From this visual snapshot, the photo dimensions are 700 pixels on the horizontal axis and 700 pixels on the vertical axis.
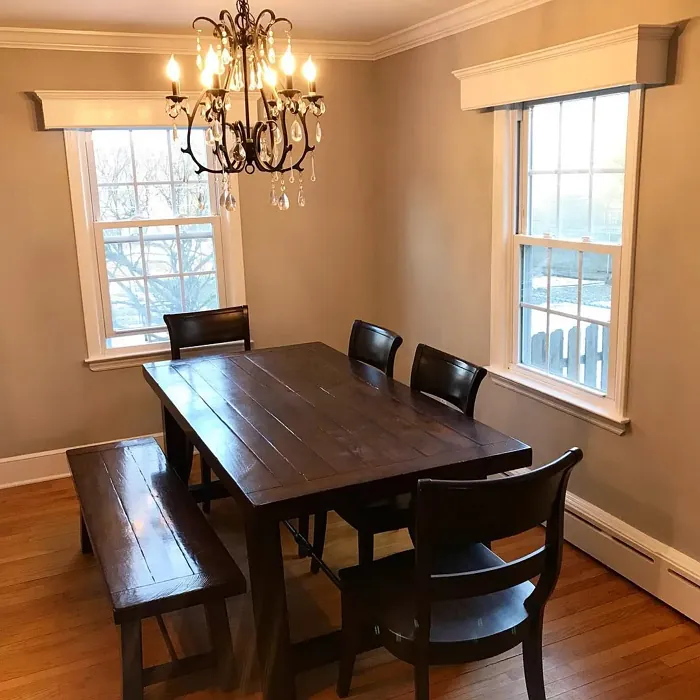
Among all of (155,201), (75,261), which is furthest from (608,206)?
(75,261)

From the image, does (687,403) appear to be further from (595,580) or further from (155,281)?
(155,281)

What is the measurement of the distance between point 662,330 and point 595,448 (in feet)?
2.05

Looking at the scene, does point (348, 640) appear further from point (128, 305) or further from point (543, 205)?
point (128, 305)

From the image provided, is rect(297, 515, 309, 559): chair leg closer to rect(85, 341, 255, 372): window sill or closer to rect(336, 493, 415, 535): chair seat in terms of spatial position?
rect(336, 493, 415, 535): chair seat

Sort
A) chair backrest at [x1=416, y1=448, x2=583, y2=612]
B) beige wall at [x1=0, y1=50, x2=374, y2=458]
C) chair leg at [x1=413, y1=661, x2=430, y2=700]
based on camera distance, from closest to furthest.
→ 1. chair backrest at [x1=416, y1=448, x2=583, y2=612]
2. chair leg at [x1=413, y1=661, x2=430, y2=700]
3. beige wall at [x1=0, y1=50, x2=374, y2=458]

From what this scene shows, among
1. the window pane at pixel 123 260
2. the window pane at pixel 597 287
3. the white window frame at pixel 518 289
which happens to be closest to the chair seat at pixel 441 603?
the white window frame at pixel 518 289

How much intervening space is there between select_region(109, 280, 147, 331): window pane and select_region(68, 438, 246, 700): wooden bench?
144cm

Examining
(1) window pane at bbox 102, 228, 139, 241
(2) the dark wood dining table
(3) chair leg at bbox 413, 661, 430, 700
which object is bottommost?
(3) chair leg at bbox 413, 661, 430, 700

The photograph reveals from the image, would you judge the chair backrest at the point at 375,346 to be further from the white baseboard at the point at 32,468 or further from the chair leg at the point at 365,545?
the white baseboard at the point at 32,468

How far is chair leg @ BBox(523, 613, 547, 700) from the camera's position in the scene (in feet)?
6.69

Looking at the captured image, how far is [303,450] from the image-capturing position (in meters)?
2.34

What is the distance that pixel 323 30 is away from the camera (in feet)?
12.8

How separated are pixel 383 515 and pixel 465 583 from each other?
0.78 m

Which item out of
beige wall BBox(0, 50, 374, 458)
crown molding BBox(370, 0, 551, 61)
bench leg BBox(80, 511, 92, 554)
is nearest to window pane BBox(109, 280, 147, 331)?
beige wall BBox(0, 50, 374, 458)
